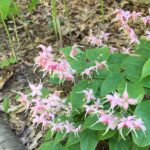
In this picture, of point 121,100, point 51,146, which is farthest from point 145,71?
point 51,146

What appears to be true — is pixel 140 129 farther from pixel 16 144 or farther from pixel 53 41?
pixel 53 41

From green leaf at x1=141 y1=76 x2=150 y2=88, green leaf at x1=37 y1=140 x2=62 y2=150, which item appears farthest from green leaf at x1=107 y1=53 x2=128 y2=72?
green leaf at x1=37 y1=140 x2=62 y2=150

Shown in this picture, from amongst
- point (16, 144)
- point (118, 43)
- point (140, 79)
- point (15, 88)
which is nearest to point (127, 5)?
point (118, 43)

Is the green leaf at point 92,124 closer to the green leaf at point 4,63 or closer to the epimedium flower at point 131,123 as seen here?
the epimedium flower at point 131,123

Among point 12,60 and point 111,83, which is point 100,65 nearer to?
point 111,83

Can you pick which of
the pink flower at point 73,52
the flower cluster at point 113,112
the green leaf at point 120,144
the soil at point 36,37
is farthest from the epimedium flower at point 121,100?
the soil at point 36,37
